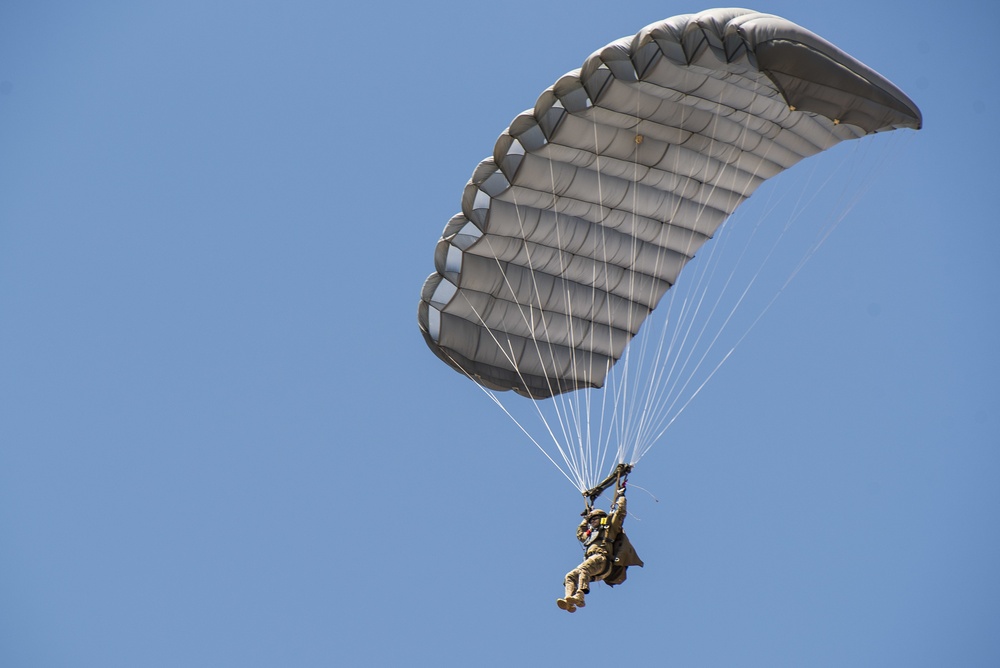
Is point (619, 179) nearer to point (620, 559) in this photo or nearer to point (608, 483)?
point (608, 483)

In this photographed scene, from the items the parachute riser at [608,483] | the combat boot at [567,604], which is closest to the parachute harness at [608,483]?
the parachute riser at [608,483]

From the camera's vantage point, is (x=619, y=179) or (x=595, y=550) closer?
(x=595, y=550)

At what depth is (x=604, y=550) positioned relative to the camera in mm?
16078

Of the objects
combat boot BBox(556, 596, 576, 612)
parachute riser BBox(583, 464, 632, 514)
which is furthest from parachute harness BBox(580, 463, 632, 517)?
combat boot BBox(556, 596, 576, 612)

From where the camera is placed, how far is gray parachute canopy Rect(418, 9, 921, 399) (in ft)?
50.1

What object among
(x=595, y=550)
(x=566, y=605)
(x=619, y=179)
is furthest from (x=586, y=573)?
(x=619, y=179)

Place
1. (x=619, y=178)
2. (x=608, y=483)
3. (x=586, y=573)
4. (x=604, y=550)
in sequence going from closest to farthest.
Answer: (x=586, y=573)
(x=604, y=550)
(x=608, y=483)
(x=619, y=178)

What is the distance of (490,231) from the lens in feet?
57.7

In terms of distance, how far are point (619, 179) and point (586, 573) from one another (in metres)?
4.80

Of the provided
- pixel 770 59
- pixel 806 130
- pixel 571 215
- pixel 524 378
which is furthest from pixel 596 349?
pixel 770 59

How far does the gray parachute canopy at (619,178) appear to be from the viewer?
15.3 metres

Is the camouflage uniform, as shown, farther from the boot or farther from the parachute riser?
the parachute riser

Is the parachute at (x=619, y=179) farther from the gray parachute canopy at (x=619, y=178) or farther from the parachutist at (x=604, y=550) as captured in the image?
the parachutist at (x=604, y=550)

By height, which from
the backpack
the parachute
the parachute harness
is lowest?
the backpack
